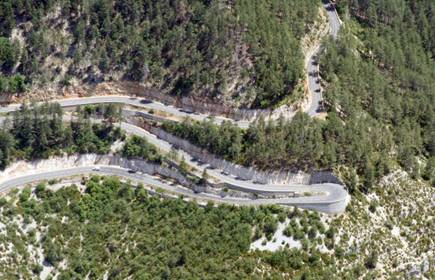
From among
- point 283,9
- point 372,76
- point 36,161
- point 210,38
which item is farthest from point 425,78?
point 36,161

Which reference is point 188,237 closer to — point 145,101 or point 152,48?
point 145,101

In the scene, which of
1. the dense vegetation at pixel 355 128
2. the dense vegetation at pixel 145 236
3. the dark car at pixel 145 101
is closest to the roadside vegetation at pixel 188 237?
the dense vegetation at pixel 145 236

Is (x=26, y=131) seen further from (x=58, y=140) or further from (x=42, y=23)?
(x=42, y=23)

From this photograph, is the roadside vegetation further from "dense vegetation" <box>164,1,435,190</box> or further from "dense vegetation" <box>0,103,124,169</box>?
"dense vegetation" <box>164,1,435,190</box>

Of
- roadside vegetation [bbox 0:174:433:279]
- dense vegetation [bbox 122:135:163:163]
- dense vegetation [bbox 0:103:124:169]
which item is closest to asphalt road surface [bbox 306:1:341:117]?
roadside vegetation [bbox 0:174:433:279]

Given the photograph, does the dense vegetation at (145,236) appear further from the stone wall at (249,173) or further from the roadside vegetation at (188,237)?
the stone wall at (249,173)
